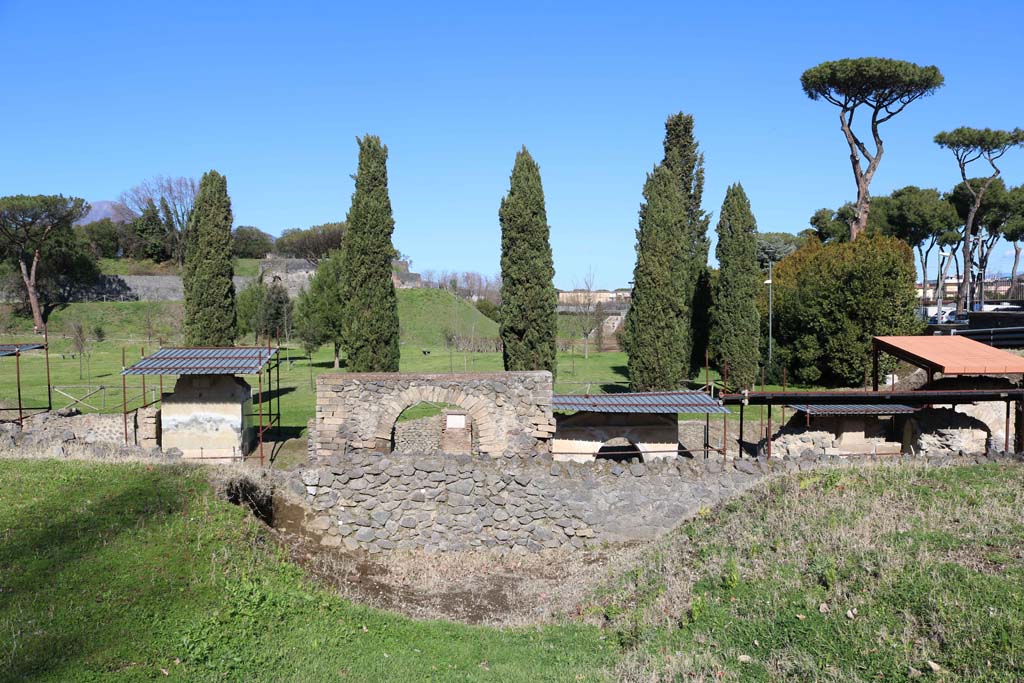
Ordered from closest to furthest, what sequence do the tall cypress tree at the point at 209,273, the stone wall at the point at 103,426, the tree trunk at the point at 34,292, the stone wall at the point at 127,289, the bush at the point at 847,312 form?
1. the stone wall at the point at 103,426
2. the tall cypress tree at the point at 209,273
3. the bush at the point at 847,312
4. the tree trunk at the point at 34,292
5. the stone wall at the point at 127,289

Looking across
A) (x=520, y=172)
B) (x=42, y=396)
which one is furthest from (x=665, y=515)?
(x=42, y=396)

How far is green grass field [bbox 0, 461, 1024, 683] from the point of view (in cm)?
774

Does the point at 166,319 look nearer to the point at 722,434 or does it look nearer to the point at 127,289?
the point at 127,289

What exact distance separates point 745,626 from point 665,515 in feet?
17.4

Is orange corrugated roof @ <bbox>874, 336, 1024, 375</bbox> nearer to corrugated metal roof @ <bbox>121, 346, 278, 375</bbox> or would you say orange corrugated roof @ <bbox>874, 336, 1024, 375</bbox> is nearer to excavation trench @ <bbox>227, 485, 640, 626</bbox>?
excavation trench @ <bbox>227, 485, 640, 626</bbox>

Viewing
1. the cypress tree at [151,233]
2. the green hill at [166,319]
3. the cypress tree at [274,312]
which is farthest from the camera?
the cypress tree at [151,233]

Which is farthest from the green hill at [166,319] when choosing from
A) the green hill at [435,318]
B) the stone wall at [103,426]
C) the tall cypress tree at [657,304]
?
the stone wall at [103,426]

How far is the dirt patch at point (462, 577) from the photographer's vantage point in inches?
431

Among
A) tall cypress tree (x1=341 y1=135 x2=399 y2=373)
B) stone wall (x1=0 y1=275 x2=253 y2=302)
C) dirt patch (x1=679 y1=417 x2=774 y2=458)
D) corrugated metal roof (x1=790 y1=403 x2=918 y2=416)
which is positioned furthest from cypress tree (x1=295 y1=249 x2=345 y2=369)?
corrugated metal roof (x1=790 y1=403 x2=918 y2=416)

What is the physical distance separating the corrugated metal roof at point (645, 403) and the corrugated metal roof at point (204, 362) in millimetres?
6981

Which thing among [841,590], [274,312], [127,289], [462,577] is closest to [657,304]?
[462,577]

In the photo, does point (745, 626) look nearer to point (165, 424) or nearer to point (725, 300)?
point (165, 424)

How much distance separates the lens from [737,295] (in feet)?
108

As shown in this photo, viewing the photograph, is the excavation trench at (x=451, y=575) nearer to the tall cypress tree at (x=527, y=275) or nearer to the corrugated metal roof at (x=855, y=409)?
the corrugated metal roof at (x=855, y=409)
